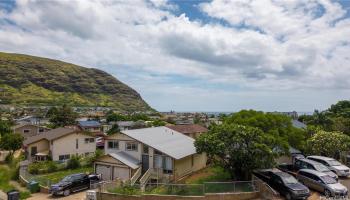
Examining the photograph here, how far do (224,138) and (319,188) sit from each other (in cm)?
846

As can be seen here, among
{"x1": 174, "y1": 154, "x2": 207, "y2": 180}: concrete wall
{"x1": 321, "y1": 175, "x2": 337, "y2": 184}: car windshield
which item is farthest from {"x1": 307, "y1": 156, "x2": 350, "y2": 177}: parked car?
{"x1": 174, "y1": 154, "x2": 207, "y2": 180}: concrete wall

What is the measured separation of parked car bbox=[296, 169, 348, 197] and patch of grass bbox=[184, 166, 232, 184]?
6.69 meters

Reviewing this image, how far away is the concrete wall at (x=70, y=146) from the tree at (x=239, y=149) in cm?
2614

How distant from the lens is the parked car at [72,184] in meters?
26.7

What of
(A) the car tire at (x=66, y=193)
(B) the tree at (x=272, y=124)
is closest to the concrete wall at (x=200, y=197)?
(A) the car tire at (x=66, y=193)

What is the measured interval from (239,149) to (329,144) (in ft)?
51.5

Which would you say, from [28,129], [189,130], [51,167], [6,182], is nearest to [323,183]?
[51,167]

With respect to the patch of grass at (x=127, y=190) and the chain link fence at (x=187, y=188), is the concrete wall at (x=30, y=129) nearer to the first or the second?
the chain link fence at (x=187, y=188)

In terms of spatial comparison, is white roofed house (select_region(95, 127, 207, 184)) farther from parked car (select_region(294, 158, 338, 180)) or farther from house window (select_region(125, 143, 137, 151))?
parked car (select_region(294, 158, 338, 180))

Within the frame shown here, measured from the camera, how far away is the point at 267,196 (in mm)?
23703

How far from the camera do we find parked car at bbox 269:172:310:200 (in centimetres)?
2272

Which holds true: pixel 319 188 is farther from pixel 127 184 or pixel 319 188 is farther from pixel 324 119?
pixel 324 119

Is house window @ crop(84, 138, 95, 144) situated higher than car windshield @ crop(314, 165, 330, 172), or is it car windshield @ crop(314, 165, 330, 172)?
house window @ crop(84, 138, 95, 144)

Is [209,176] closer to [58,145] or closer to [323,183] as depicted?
[323,183]
